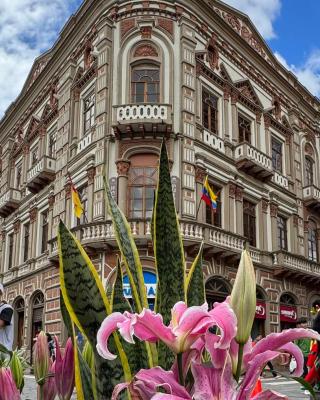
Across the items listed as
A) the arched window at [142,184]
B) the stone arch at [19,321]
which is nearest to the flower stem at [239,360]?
the arched window at [142,184]

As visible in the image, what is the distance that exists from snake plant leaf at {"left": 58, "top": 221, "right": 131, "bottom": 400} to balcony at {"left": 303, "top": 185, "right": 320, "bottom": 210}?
1988 centimetres

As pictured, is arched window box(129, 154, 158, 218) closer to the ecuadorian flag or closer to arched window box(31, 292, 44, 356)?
the ecuadorian flag

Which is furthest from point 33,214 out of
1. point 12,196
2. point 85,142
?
point 85,142

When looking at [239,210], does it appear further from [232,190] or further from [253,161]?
[253,161]

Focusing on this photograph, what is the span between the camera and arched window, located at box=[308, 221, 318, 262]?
20.8 meters

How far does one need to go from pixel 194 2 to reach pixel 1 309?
50.5 feet

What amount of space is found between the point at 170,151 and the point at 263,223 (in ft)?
16.1

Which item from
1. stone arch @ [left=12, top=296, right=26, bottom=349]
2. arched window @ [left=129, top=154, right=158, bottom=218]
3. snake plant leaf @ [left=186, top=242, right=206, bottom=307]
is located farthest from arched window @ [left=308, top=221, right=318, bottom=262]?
snake plant leaf @ [left=186, top=242, right=206, bottom=307]

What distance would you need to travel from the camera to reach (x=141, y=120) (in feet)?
48.2

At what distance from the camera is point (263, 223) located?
18.0 metres

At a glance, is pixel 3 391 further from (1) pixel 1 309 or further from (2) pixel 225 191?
(2) pixel 225 191

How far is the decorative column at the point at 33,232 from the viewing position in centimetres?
1903


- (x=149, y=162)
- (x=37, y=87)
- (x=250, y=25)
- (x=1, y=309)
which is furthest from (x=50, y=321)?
(x=1, y=309)

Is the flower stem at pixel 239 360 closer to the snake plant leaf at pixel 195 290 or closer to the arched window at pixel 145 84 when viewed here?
the snake plant leaf at pixel 195 290
